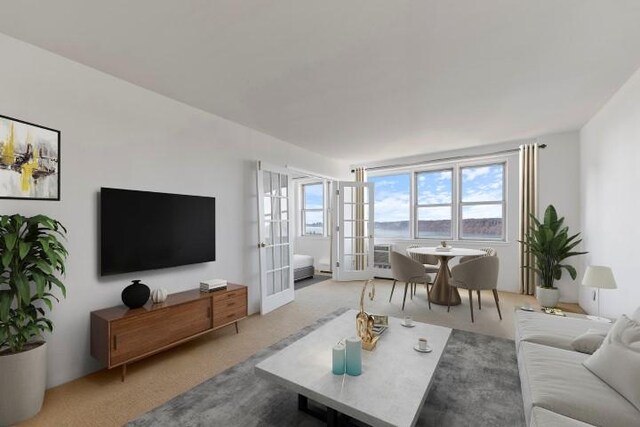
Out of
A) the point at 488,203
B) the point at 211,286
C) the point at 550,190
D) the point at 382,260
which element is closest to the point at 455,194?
the point at 488,203

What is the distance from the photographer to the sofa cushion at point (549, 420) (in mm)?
1204

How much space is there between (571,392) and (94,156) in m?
3.61

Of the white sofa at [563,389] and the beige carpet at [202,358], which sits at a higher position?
the white sofa at [563,389]

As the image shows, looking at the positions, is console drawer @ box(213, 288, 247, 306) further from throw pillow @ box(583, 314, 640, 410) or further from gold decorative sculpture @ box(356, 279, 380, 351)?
throw pillow @ box(583, 314, 640, 410)

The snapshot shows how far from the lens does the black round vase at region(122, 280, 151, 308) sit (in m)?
2.46

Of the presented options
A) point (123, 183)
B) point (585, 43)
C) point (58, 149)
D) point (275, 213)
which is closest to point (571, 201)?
point (585, 43)

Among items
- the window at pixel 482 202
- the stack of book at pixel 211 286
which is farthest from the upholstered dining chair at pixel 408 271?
the stack of book at pixel 211 286

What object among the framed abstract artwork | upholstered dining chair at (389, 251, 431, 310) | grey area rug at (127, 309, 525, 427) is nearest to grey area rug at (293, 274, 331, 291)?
upholstered dining chair at (389, 251, 431, 310)

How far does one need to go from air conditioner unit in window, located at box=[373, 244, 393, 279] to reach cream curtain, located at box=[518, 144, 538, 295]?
2.33m

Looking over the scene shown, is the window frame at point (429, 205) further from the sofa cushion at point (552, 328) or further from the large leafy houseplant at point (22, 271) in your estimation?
the large leafy houseplant at point (22, 271)

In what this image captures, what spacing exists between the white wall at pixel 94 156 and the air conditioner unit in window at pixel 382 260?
11.8ft

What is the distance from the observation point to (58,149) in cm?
227

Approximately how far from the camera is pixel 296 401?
2.00 metres

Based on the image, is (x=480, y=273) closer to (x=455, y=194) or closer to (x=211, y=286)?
(x=455, y=194)
